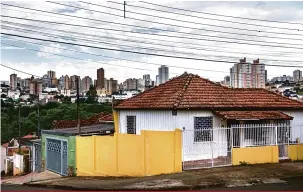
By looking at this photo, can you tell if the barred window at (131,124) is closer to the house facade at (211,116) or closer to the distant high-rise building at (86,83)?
the house facade at (211,116)

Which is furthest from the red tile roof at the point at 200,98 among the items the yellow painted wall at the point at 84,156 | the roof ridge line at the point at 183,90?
the yellow painted wall at the point at 84,156

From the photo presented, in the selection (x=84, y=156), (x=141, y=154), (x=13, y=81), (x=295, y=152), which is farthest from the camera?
(x=13, y=81)

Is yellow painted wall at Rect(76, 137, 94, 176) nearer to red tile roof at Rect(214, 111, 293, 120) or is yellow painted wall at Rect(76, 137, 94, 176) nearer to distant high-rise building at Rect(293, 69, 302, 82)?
red tile roof at Rect(214, 111, 293, 120)

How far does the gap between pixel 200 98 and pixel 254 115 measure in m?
2.39

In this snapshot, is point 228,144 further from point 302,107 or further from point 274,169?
point 302,107

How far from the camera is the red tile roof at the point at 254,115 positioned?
17.8 metres

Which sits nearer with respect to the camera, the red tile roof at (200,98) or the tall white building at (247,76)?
the red tile roof at (200,98)

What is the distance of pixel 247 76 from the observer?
1243 inches

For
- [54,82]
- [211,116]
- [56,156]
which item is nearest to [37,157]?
[56,156]

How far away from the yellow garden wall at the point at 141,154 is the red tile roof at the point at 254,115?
3.73 meters

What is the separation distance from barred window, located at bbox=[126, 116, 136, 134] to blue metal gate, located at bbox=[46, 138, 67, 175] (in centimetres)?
299

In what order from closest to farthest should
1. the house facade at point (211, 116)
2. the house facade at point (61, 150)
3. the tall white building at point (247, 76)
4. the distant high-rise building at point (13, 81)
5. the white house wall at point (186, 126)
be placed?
the white house wall at point (186, 126), the house facade at point (211, 116), the house facade at point (61, 150), the distant high-rise building at point (13, 81), the tall white building at point (247, 76)

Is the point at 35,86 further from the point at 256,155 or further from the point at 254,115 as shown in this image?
the point at 256,155

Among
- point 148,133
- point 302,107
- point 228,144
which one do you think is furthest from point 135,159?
point 302,107
